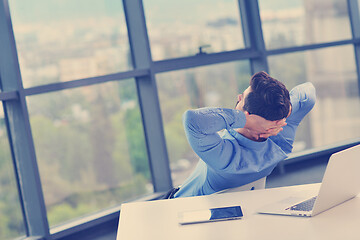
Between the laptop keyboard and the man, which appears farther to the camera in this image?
the man

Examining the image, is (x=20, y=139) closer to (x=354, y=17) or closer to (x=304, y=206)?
(x=304, y=206)

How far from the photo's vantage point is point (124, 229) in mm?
1808

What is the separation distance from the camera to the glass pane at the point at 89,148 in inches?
133

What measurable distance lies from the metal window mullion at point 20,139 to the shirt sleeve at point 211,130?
145cm

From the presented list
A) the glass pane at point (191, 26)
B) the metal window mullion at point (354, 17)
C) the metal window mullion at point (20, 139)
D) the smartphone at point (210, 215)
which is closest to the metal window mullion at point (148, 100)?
the glass pane at point (191, 26)

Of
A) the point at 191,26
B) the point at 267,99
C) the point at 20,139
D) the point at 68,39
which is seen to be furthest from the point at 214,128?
the point at 191,26

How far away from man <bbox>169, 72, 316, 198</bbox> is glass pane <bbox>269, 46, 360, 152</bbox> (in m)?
2.48

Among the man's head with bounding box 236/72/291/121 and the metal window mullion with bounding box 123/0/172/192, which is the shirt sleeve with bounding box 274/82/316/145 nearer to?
the man's head with bounding box 236/72/291/121

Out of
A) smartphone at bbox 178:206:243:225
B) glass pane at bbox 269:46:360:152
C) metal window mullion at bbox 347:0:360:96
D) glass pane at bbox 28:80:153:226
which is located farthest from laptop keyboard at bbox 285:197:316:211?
metal window mullion at bbox 347:0:360:96

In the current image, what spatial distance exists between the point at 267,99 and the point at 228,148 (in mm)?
253

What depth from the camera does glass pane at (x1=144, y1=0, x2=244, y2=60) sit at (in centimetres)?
390

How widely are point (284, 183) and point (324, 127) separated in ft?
3.37

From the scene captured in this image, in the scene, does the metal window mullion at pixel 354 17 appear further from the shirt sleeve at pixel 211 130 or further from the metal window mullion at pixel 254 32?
the shirt sleeve at pixel 211 130

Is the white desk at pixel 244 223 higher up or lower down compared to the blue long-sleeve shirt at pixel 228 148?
lower down
